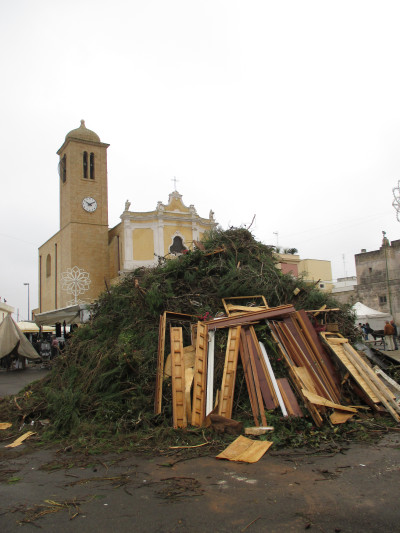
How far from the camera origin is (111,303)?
8875 mm

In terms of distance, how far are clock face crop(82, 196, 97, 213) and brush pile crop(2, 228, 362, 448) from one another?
92.6 ft

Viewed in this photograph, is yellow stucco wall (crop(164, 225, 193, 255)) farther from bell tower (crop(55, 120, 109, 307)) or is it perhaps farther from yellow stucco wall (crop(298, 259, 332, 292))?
yellow stucco wall (crop(298, 259, 332, 292))

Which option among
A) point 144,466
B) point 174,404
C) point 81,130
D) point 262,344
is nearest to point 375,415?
point 262,344

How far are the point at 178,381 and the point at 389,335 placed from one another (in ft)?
45.0

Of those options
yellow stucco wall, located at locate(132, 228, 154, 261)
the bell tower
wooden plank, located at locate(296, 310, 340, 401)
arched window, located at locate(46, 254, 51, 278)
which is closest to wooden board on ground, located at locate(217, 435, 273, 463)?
wooden plank, located at locate(296, 310, 340, 401)

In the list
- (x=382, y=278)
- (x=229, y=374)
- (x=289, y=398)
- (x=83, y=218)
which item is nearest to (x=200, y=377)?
(x=229, y=374)

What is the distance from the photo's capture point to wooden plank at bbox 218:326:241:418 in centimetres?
573

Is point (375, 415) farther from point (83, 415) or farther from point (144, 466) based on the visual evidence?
point (83, 415)

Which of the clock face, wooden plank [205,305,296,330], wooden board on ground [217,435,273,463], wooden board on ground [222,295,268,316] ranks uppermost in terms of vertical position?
the clock face

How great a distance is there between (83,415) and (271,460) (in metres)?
3.06

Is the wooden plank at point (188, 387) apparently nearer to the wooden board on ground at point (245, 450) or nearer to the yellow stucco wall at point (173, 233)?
the wooden board on ground at point (245, 450)

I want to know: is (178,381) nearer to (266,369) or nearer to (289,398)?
(266,369)

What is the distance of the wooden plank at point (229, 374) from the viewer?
18.8 feet

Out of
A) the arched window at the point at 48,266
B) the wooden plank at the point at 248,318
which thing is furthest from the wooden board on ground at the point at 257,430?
the arched window at the point at 48,266
